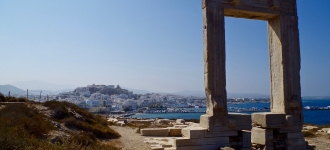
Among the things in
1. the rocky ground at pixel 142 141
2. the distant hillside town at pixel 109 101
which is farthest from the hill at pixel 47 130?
the distant hillside town at pixel 109 101

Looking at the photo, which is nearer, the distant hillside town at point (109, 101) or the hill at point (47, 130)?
the hill at point (47, 130)

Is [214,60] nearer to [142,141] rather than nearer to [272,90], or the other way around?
[272,90]

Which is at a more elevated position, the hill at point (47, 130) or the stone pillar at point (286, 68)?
the stone pillar at point (286, 68)

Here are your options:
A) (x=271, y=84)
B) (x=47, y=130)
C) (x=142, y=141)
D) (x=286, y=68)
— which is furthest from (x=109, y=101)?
(x=286, y=68)

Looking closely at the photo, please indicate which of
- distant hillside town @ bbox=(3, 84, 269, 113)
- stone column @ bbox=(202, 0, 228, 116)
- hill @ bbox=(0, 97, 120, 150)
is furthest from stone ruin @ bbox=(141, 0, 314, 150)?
distant hillside town @ bbox=(3, 84, 269, 113)

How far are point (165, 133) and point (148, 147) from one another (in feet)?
11.6

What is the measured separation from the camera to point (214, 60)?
8.23 m

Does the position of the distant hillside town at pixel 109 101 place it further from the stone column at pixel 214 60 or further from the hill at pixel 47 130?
the stone column at pixel 214 60

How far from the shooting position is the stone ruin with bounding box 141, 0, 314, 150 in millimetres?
8078

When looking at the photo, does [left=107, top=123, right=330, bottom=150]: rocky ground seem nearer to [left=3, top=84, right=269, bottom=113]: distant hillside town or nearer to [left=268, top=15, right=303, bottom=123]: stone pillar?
[left=268, top=15, right=303, bottom=123]: stone pillar

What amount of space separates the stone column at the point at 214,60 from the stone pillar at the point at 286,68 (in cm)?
234

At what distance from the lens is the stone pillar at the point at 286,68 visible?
361 inches

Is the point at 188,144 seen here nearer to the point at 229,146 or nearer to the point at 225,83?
the point at 229,146

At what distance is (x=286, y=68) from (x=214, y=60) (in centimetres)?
280
